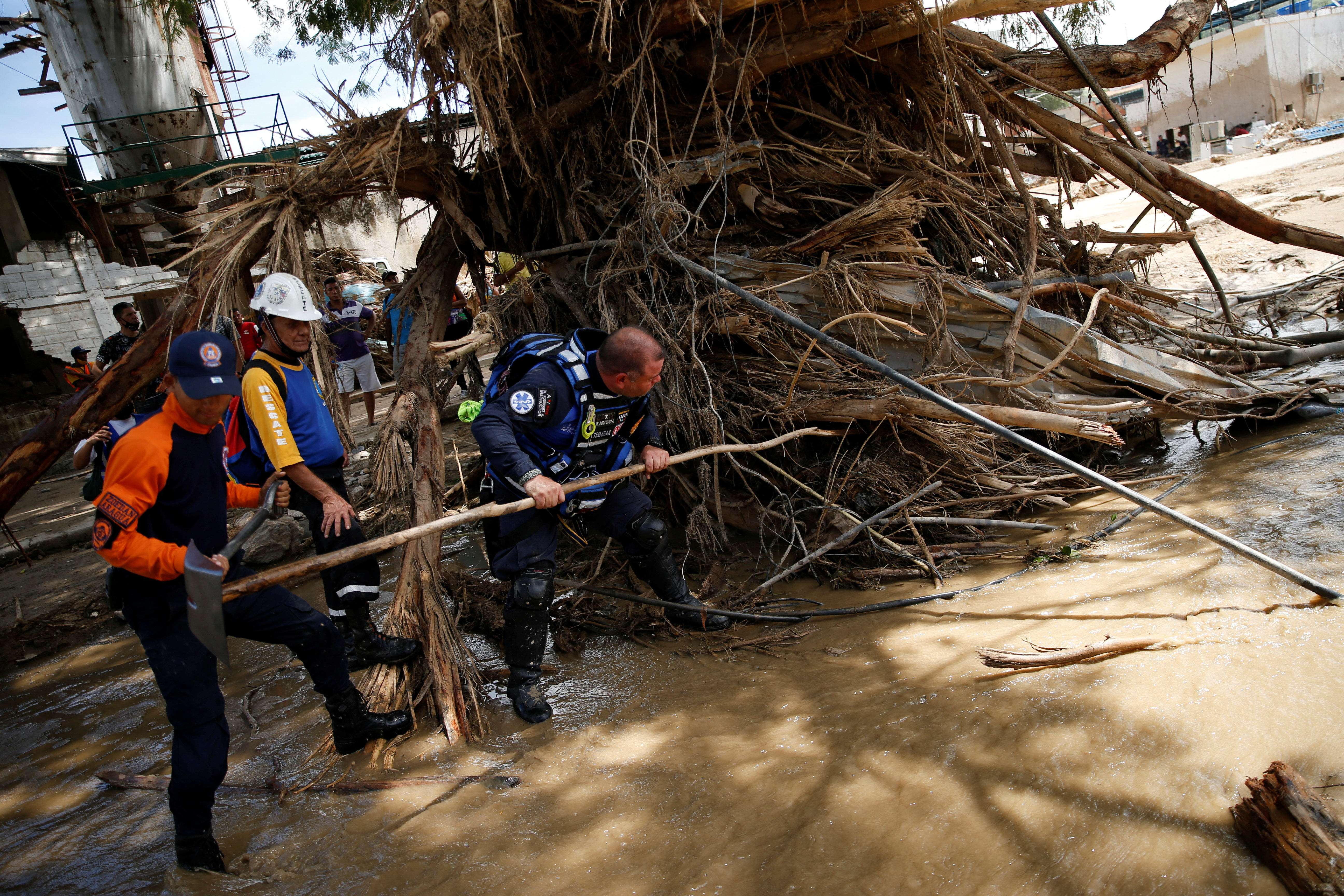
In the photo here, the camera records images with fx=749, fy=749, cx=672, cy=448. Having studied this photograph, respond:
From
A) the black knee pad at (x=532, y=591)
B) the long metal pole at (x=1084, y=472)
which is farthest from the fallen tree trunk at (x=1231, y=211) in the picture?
the black knee pad at (x=532, y=591)

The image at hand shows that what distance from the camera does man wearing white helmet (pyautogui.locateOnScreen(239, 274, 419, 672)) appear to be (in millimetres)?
3174

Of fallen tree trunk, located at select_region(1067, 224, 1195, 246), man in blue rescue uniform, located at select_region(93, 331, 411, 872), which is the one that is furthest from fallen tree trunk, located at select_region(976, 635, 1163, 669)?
fallen tree trunk, located at select_region(1067, 224, 1195, 246)

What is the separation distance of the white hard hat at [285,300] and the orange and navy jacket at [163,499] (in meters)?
0.78

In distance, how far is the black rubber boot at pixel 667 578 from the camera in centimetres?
368

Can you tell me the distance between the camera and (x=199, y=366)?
2.34 metres

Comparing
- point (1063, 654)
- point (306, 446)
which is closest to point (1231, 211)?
point (1063, 654)

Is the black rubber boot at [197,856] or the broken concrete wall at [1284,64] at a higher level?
the broken concrete wall at [1284,64]

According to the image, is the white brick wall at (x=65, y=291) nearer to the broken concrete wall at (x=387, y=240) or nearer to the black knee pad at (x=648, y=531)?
the broken concrete wall at (x=387, y=240)

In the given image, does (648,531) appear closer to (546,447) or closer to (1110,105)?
(546,447)

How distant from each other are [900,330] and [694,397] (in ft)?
4.42

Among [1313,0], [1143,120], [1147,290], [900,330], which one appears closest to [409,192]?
[900,330]

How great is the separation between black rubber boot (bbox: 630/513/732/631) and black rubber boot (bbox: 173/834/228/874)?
2.01 meters

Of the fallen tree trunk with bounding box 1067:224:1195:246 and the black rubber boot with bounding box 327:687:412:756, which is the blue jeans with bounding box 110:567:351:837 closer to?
the black rubber boot with bounding box 327:687:412:756

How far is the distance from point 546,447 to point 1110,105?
16.2 ft
